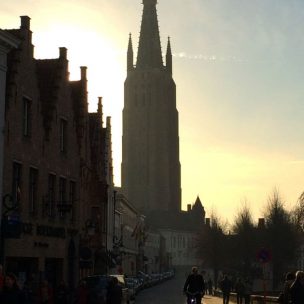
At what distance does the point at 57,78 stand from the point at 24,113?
4.49 meters

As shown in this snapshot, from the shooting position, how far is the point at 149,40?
165 m

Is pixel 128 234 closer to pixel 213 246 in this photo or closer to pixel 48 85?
pixel 213 246

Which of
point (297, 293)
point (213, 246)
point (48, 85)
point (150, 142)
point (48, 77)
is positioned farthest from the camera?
point (150, 142)

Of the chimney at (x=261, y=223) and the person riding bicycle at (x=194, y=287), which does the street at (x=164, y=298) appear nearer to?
the chimney at (x=261, y=223)

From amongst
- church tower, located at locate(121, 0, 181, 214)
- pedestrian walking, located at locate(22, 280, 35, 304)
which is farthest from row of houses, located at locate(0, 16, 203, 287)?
church tower, located at locate(121, 0, 181, 214)

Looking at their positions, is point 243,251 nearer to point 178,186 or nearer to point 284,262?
point 284,262

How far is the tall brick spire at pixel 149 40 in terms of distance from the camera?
161375 millimetres

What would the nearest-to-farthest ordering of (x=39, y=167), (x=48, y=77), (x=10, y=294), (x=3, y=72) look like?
(x=10, y=294), (x=3, y=72), (x=39, y=167), (x=48, y=77)

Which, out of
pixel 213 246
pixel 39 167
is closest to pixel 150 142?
pixel 213 246

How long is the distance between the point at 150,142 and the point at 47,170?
396ft

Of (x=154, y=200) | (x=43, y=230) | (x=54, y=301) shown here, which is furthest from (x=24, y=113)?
(x=154, y=200)

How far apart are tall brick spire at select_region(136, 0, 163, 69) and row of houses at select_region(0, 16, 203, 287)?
11821 cm

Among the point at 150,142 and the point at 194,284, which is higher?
the point at 150,142

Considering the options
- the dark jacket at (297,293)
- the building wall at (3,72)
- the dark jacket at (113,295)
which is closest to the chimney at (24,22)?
the building wall at (3,72)
